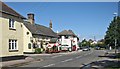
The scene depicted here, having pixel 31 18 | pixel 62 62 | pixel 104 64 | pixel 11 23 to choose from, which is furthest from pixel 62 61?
pixel 31 18

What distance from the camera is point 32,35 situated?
6028cm

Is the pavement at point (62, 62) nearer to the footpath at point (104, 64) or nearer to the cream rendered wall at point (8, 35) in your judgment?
the footpath at point (104, 64)

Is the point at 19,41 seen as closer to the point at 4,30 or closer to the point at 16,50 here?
the point at 16,50

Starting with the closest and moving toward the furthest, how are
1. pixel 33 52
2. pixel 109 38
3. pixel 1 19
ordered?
pixel 1 19 < pixel 109 38 < pixel 33 52

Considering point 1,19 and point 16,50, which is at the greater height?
point 1,19

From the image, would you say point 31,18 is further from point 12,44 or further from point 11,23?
point 11,23

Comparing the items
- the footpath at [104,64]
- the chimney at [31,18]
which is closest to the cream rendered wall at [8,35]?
the footpath at [104,64]

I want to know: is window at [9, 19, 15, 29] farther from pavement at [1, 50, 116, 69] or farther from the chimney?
the chimney

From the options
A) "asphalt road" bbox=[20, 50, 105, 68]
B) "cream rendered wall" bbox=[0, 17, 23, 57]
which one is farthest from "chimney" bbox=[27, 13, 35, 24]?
"cream rendered wall" bbox=[0, 17, 23, 57]

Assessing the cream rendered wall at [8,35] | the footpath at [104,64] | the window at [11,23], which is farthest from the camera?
the window at [11,23]

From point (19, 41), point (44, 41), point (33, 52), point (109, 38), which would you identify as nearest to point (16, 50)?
point (19, 41)

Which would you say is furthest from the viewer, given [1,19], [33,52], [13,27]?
[33,52]

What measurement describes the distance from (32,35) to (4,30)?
29945mm

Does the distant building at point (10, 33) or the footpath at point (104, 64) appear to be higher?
the distant building at point (10, 33)
